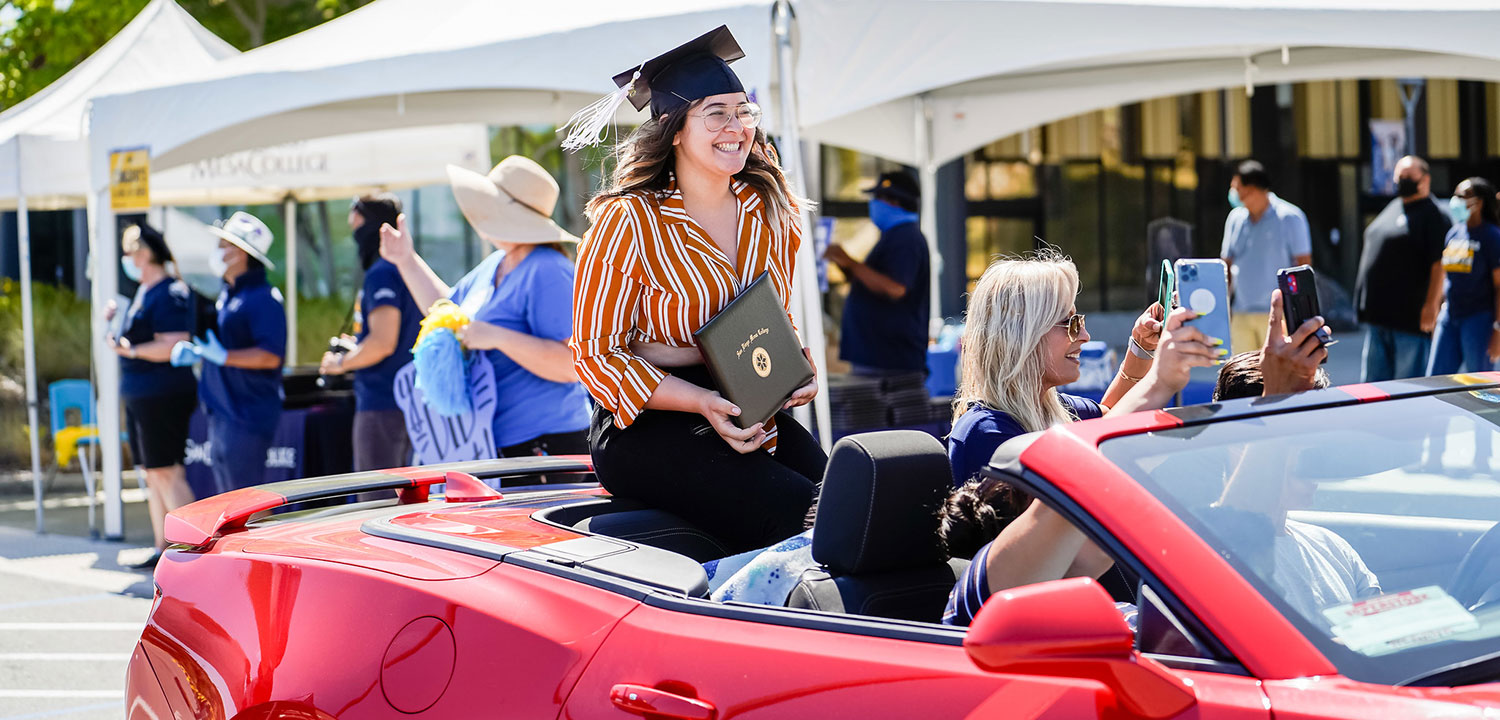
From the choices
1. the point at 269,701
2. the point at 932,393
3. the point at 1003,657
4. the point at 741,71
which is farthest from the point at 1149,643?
the point at 932,393

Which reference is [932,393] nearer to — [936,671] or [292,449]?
[292,449]

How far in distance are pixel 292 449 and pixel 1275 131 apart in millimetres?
17870

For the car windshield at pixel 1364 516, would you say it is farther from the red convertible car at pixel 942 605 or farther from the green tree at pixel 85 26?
the green tree at pixel 85 26

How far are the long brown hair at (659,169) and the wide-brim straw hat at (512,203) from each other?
5.98 feet

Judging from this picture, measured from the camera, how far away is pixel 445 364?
5473 millimetres

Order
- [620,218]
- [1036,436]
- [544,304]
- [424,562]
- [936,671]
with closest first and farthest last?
[936,671]
[1036,436]
[424,562]
[620,218]
[544,304]

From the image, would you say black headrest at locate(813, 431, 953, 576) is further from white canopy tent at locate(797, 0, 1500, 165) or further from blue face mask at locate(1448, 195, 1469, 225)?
blue face mask at locate(1448, 195, 1469, 225)

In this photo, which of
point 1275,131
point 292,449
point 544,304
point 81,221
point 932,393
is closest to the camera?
point 544,304

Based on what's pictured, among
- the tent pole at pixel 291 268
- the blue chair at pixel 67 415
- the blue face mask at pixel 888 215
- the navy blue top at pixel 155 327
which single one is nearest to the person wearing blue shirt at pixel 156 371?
the navy blue top at pixel 155 327

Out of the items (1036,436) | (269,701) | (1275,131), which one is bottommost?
(269,701)

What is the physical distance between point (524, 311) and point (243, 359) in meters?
3.01

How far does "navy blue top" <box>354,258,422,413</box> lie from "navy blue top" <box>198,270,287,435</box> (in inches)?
37.0

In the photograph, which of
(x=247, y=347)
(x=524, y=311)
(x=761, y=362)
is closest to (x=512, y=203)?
(x=524, y=311)

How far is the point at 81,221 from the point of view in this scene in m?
18.1
